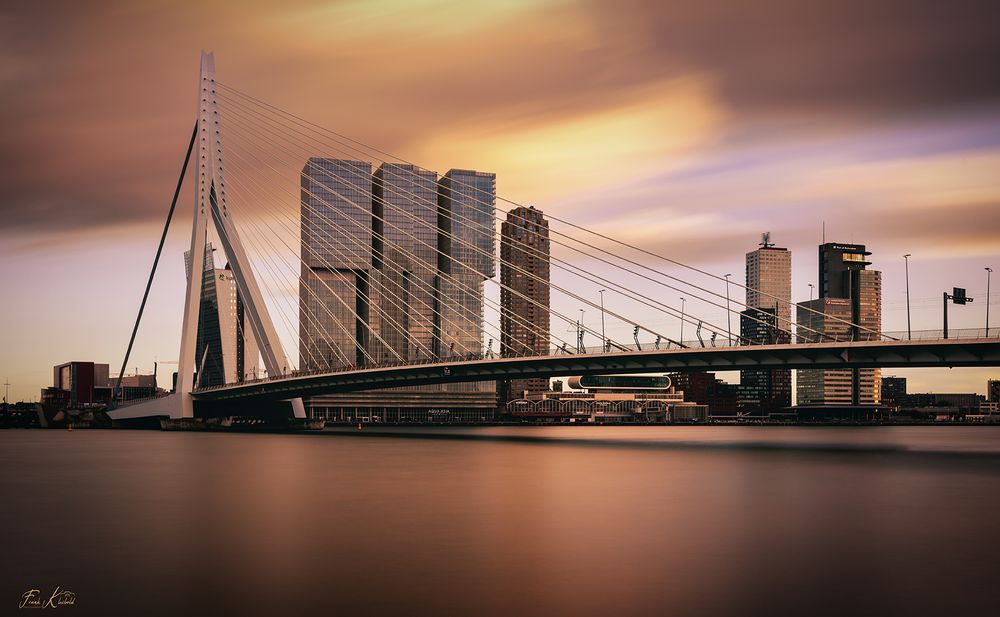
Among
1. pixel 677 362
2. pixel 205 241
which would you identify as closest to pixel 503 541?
pixel 677 362

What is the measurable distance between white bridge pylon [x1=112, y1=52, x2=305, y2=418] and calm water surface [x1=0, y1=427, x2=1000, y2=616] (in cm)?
3122

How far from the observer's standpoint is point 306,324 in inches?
7466

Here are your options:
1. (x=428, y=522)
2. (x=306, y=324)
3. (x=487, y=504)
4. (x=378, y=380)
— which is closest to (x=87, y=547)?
(x=428, y=522)

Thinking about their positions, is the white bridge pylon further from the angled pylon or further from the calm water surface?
the calm water surface

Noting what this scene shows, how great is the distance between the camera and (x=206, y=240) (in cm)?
7900

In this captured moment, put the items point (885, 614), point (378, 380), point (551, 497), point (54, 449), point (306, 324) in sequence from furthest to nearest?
point (306, 324) → point (378, 380) → point (54, 449) → point (551, 497) → point (885, 614)

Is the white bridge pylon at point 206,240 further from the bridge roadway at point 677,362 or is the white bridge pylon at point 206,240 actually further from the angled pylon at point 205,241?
the bridge roadway at point 677,362

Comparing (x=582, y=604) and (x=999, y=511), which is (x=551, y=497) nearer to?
(x=999, y=511)

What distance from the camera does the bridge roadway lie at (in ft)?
173

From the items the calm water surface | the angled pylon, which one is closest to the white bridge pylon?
the angled pylon

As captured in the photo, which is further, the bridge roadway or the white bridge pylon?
the white bridge pylon

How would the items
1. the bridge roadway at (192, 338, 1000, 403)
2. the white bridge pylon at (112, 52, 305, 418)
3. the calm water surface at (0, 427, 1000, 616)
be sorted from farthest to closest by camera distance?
the white bridge pylon at (112, 52, 305, 418) → the bridge roadway at (192, 338, 1000, 403) → the calm water surface at (0, 427, 1000, 616)

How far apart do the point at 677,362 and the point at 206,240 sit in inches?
1629

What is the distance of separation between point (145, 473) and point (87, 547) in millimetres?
21551
